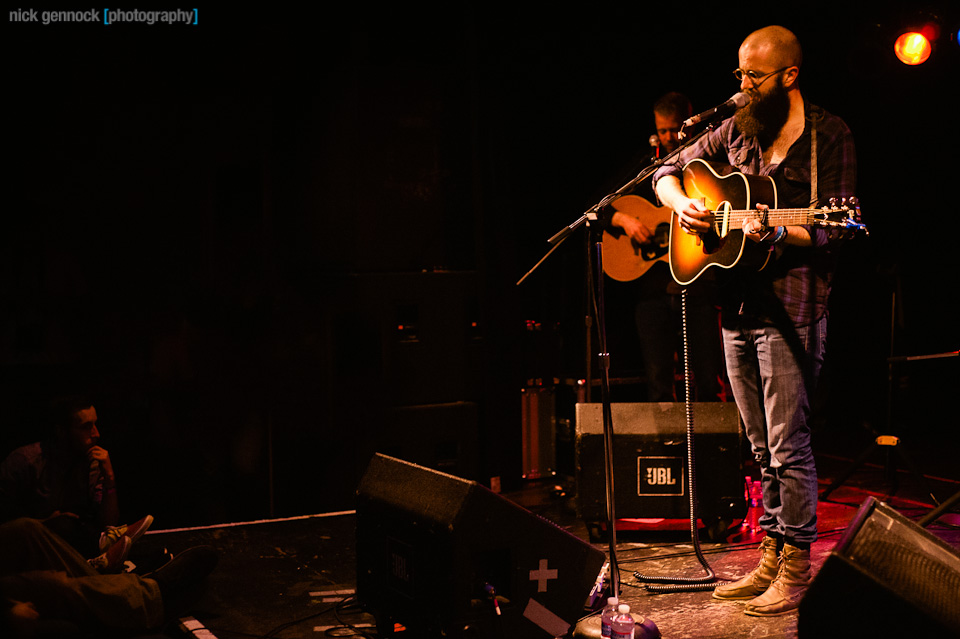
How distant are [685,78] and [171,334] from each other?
400cm

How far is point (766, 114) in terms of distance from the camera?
3033 millimetres

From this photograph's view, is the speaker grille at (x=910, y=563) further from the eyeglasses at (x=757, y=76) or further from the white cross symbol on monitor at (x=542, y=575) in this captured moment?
the eyeglasses at (x=757, y=76)

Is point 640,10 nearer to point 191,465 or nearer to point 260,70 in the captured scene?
point 260,70

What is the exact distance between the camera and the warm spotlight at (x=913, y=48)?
5094 millimetres

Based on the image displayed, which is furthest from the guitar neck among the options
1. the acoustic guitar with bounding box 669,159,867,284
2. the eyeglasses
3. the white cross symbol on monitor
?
the white cross symbol on monitor

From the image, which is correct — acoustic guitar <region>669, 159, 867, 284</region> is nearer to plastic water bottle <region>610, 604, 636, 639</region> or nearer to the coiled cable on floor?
the coiled cable on floor

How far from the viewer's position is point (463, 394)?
200 inches

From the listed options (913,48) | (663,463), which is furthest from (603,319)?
(913,48)

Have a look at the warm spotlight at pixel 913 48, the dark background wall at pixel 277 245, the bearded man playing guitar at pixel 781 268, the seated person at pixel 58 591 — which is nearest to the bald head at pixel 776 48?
the bearded man playing guitar at pixel 781 268

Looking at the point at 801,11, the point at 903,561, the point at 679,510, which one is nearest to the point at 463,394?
the point at 679,510

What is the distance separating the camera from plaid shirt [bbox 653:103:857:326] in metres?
2.88

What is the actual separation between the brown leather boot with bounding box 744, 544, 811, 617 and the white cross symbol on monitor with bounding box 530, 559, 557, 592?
856 millimetres

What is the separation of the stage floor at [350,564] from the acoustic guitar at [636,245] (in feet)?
4.47

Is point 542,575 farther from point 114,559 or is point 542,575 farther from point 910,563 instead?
point 114,559
